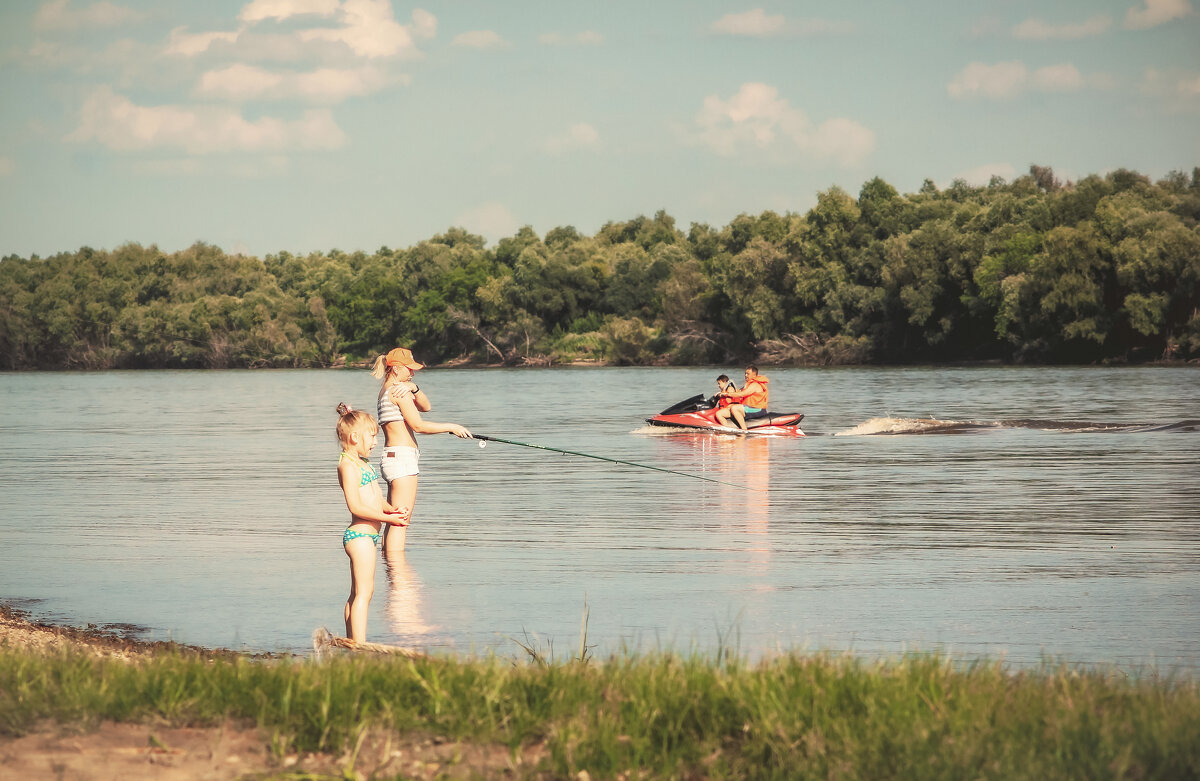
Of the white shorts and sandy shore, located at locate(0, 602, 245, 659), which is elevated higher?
the white shorts

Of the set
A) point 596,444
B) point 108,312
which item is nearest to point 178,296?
point 108,312

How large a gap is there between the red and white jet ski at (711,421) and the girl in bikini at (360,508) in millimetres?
21242

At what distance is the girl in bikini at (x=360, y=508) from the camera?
8219mm

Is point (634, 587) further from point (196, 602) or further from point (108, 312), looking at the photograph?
point (108, 312)

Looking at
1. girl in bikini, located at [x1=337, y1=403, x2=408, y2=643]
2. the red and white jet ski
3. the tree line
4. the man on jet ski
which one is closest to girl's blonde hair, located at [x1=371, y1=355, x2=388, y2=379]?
girl in bikini, located at [x1=337, y1=403, x2=408, y2=643]

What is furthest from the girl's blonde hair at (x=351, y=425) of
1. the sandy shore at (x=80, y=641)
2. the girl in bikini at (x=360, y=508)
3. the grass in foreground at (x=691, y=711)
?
the grass in foreground at (x=691, y=711)

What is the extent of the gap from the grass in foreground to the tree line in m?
67.3

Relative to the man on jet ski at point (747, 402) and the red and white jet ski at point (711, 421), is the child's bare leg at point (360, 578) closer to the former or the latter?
the red and white jet ski at point (711, 421)

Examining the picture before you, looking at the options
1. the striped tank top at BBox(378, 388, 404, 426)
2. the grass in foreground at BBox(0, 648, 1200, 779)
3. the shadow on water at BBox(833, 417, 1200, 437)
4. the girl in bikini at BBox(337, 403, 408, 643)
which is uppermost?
the striped tank top at BBox(378, 388, 404, 426)

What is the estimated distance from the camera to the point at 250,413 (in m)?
45.0

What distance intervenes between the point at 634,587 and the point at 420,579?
187cm

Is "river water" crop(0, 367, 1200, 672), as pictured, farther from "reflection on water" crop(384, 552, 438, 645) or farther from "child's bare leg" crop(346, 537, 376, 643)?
"child's bare leg" crop(346, 537, 376, 643)

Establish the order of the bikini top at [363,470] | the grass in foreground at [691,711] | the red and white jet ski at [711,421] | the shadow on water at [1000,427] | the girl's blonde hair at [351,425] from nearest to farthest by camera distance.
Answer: the grass in foreground at [691,711] < the girl's blonde hair at [351,425] < the bikini top at [363,470] < the shadow on water at [1000,427] < the red and white jet ski at [711,421]

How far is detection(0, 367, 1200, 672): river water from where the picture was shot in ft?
31.1
